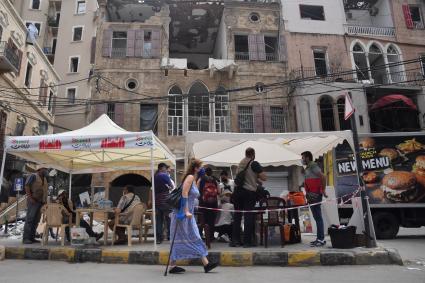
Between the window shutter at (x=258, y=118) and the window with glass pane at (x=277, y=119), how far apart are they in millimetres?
795

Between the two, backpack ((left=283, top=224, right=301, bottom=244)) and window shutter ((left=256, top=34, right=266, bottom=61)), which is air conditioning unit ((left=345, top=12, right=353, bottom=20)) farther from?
backpack ((left=283, top=224, right=301, bottom=244))

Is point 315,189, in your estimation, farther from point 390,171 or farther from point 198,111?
point 198,111

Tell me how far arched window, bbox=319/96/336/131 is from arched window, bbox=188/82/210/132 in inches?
286

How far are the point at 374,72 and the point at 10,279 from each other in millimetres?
26253

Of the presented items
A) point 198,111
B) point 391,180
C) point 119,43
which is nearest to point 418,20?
point 198,111

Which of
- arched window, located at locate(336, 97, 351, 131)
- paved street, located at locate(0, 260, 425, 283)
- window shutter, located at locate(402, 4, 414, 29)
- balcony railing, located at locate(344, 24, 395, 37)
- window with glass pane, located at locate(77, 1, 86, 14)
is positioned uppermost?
window with glass pane, located at locate(77, 1, 86, 14)

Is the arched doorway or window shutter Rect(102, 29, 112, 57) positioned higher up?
window shutter Rect(102, 29, 112, 57)

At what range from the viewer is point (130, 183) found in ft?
75.1

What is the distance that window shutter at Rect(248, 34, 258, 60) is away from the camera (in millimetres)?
24906

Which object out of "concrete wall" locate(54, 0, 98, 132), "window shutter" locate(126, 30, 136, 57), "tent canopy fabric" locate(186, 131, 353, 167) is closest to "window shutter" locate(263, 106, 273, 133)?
"window shutter" locate(126, 30, 136, 57)

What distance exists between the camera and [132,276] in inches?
220

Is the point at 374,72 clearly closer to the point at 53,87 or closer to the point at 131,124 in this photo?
the point at 131,124

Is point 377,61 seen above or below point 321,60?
above

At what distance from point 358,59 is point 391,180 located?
1751 cm
